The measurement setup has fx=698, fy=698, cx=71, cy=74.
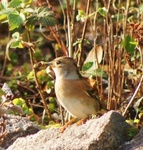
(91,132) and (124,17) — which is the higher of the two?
(124,17)

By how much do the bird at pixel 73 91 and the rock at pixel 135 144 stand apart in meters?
0.65

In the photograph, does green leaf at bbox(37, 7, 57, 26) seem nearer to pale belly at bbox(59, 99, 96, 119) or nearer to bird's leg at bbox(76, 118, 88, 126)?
pale belly at bbox(59, 99, 96, 119)

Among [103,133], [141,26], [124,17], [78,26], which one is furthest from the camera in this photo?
[78,26]

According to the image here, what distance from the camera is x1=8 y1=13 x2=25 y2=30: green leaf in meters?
5.06

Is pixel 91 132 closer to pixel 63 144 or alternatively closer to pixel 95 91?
pixel 63 144

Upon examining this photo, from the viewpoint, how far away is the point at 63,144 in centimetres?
467

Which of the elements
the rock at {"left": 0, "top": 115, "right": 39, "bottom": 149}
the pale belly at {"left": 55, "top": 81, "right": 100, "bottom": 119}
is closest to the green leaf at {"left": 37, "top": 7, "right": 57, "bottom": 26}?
the pale belly at {"left": 55, "top": 81, "right": 100, "bottom": 119}

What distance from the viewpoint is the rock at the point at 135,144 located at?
461 cm

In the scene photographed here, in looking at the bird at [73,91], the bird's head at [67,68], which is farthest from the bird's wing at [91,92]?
the bird's head at [67,68]

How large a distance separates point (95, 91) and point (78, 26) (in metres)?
2.50

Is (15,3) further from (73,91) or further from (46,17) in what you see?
(73,91)

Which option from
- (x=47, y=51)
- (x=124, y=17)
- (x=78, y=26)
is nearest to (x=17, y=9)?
(x=124, y=17)

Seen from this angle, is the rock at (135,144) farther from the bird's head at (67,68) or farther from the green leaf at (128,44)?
the bird's head at (67,68)

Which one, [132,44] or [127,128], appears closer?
[127,128]
